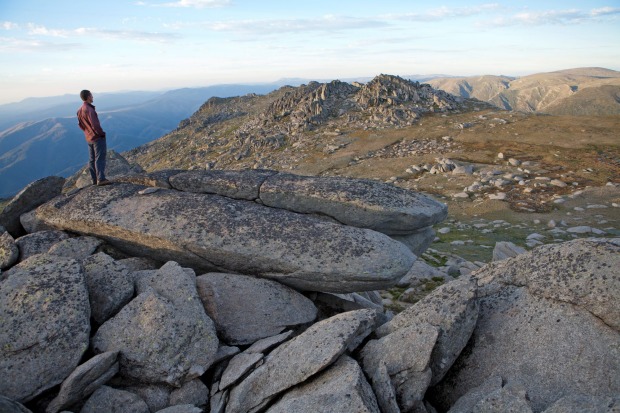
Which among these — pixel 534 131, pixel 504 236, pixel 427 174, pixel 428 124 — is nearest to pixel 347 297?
pixel 504 236

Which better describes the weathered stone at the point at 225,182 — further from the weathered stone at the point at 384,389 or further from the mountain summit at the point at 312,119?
the mountain summit at the point at 312,119

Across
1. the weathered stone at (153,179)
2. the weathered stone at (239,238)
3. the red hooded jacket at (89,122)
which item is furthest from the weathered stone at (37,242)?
the red hooded jacket at (89,122)

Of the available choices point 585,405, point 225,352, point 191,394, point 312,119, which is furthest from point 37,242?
point 312,119

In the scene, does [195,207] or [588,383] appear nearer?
[588,383]

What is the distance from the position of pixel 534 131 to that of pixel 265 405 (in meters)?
60.6

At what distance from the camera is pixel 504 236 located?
27.8 metres

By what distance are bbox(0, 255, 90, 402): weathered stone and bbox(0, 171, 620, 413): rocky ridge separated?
32mm

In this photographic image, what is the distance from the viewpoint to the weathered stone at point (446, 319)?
1091 centimetres

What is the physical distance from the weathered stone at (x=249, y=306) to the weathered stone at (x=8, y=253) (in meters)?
7.42

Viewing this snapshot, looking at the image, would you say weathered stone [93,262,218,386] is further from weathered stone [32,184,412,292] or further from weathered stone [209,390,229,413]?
weathered stone [32,184,412,292]

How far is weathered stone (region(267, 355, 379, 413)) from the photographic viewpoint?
28.1 ft

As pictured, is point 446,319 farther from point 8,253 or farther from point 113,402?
point 8,253

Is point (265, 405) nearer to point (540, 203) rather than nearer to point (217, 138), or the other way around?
Answer: point (540, 203)

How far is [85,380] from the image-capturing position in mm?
10352
